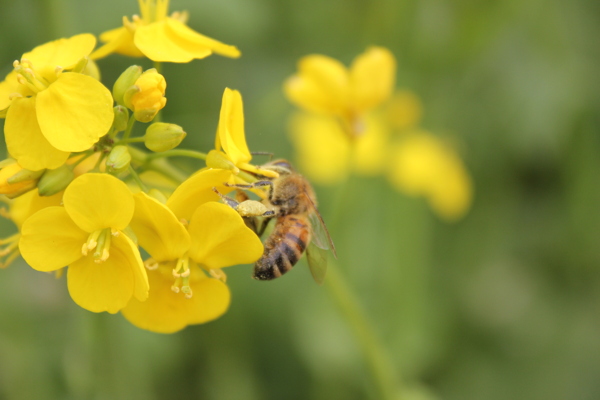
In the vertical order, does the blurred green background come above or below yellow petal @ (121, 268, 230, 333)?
below

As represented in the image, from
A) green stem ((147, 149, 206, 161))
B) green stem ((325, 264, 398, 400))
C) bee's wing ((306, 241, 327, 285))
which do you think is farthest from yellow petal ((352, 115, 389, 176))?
green stem ((147, 149, 206, 161))

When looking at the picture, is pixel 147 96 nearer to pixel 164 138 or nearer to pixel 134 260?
pixel 164 138

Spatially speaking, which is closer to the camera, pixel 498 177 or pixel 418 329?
pixel 418 329

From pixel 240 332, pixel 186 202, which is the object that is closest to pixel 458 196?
pixel 240 332

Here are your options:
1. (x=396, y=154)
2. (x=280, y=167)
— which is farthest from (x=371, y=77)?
(x=396, y=154)

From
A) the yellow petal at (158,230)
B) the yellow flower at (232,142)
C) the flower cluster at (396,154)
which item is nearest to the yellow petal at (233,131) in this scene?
the yellow flower at (232,142)

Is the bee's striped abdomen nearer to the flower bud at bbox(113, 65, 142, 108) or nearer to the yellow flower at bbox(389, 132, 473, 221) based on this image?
the flower bud at bbox(113, 65, 142, 108)

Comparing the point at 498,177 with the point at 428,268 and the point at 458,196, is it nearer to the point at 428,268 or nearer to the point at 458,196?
the point at 458,196

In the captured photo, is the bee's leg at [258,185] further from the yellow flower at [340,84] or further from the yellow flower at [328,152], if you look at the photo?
the yellow flower at [328,152]
